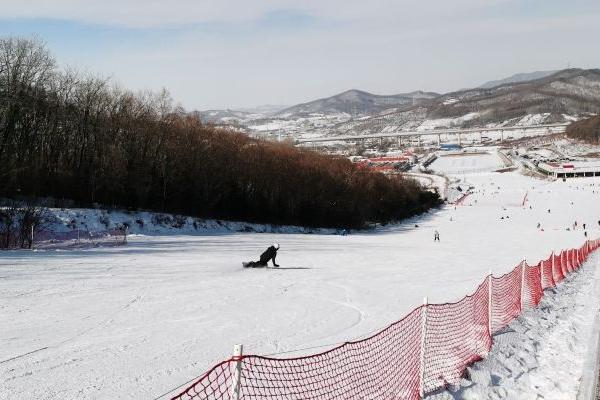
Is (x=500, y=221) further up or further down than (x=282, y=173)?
further down

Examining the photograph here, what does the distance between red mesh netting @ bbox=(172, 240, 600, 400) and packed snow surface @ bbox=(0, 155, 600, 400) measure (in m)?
1.08

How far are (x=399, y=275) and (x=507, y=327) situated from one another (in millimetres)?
10588

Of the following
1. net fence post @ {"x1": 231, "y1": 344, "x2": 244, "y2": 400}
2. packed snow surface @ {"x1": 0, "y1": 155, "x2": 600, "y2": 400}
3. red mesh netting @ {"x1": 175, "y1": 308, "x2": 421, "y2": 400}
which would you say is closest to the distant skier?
packed snow surface @ {"x1": 0, "y1": 155, "x2": 600, "y2": 400}

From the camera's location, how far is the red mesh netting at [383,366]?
299 inches

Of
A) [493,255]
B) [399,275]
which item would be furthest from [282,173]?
[399,275]

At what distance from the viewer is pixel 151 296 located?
619 inches

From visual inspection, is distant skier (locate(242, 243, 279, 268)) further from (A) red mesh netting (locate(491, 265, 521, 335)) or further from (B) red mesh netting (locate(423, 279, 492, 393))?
(B) red mesh netting (locate(423, 279, 492, 393))

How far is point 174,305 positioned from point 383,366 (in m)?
7.57

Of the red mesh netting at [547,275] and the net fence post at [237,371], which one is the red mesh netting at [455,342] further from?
the red mesh netting at [547,275]

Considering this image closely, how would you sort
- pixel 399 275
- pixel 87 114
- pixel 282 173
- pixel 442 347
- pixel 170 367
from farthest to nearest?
pixel 282 173 < pixel 87 114 < pixel 399 275 < pixel 442 347 < pixel 170 367

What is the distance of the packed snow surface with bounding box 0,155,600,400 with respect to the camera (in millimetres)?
8867

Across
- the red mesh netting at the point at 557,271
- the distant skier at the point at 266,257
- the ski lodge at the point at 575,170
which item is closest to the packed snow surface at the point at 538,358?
the red mesh netting at the point at 557,271

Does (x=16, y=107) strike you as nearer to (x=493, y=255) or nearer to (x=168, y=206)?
(x=168, y=206)

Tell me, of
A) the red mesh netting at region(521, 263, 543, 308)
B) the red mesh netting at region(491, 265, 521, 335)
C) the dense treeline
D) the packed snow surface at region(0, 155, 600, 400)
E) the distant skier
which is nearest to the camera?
the packed snow surface at region(0, 155, 600, 400)
